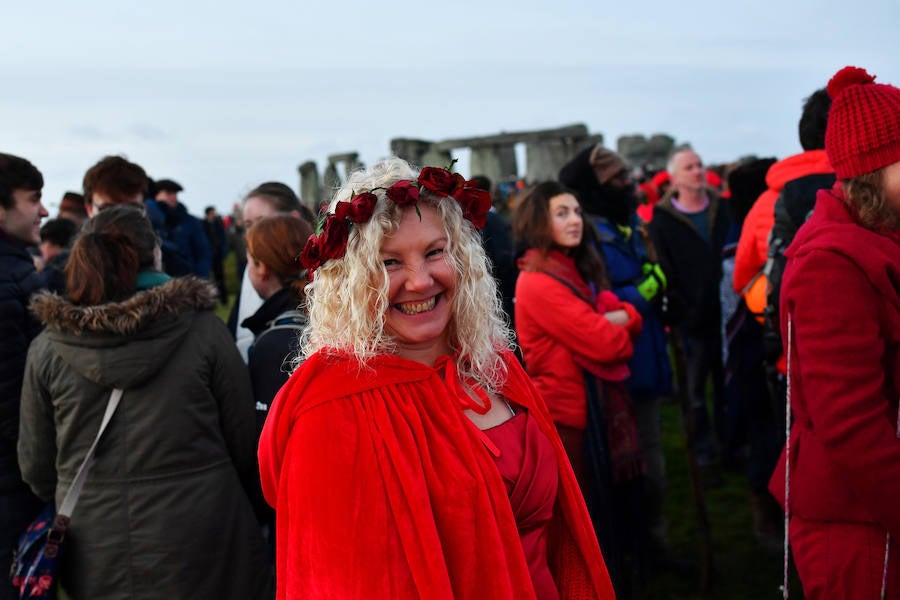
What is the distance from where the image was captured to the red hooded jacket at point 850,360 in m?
2.16

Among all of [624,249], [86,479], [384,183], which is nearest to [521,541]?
[384,183]

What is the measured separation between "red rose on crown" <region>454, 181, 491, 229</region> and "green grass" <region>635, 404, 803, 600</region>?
3.03 metres

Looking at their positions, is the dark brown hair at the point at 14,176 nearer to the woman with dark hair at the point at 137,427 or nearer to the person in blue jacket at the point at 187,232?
the woman with dark hair at the point at 137,427

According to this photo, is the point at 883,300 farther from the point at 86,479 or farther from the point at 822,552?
the point at 86,479

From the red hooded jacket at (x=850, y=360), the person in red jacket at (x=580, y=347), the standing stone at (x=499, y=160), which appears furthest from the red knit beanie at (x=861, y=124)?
the standing stone at (x=499, y=160)

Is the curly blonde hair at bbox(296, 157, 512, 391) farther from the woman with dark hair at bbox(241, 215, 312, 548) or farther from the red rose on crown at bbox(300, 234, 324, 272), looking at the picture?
the woman with dark hair at bbox(241, 215, 312, 548)

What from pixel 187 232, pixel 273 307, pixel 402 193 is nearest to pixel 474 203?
pixel 402 193

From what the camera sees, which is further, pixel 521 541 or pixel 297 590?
pixel 521 541

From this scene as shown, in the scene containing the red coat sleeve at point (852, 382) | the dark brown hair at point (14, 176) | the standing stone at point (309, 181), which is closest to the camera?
the red coat sleeve at point (852, 382)

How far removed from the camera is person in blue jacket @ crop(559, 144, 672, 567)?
4422 mm

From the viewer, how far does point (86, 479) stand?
117 inches

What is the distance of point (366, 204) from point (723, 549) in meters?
3.92

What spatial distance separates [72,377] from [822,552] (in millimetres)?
2567

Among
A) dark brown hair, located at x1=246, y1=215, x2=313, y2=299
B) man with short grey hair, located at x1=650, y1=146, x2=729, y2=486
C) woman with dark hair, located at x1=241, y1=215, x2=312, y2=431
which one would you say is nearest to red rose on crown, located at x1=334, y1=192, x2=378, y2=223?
woman with dark hair, located at x1=241, y1=215, x2=312, y2=431
